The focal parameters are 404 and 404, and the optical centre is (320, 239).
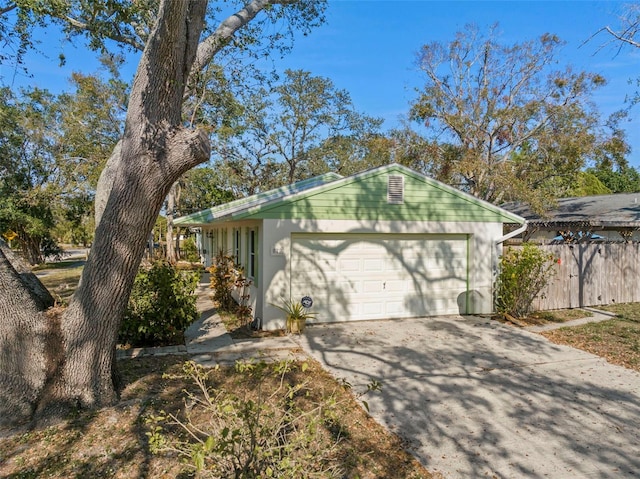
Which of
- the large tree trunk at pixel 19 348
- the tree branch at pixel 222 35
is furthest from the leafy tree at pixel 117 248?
the tree branch at pixel 222 35

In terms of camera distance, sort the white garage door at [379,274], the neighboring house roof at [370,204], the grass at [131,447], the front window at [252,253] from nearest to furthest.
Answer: the grass at [131,447] < the neighboring house roof at [370,204] < the white garage door at [379,274] < the front window at [252,253]

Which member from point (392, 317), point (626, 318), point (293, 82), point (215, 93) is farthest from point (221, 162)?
point (626, 318)

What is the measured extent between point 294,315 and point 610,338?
609cm

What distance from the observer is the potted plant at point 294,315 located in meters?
8.12

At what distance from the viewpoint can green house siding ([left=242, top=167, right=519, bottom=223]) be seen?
27.9ft

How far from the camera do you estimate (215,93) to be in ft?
55.7

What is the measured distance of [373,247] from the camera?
30.5 ft

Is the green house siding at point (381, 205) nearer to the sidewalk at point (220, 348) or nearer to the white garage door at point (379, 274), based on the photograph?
the white garage door at point (379, 274)

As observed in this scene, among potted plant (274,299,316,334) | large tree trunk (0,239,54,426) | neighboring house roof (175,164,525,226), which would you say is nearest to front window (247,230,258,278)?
neighboring house roof (175,164,525,226)

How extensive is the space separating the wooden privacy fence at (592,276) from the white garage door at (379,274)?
7.60ft

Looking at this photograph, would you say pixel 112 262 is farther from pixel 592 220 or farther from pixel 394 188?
pixel 592 220

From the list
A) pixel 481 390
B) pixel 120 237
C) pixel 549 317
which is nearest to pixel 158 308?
pixel 120 237

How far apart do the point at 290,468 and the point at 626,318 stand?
33.5ft

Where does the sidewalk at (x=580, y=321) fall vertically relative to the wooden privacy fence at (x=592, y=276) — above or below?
below
